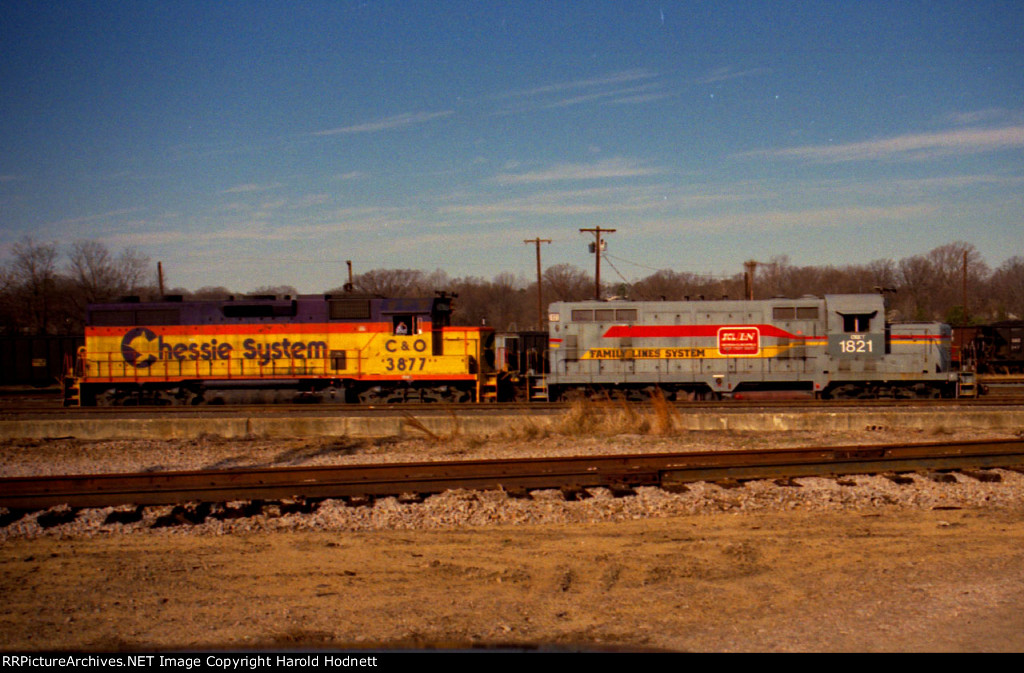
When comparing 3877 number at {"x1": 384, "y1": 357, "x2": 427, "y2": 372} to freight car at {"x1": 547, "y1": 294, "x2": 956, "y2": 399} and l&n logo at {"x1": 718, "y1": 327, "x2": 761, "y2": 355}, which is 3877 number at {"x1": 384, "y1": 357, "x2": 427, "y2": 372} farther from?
l&n logo at {"x1": 718, "y1": 327, "x2": 761, "y2": 355}

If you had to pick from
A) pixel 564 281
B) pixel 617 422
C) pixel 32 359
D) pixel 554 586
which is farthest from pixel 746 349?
pixel 564 281

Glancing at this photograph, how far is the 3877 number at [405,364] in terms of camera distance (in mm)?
21188

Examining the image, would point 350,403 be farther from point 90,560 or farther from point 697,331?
point 90,560

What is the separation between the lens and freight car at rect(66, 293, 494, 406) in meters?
21.2

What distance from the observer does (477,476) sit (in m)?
9.80

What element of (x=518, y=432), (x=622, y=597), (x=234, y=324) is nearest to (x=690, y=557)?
(x=622, y=597)

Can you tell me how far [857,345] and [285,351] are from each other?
55.8 ft

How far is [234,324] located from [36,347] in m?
14.6

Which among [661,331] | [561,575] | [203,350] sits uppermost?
[661,331]

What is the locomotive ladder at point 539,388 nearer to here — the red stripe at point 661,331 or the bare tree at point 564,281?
the red stripe at point 661,331

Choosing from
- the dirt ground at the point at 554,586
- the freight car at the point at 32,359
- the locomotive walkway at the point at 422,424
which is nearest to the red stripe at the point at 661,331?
the locomotive walkway at the point at 422,424

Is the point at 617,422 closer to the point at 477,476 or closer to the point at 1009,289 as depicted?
the point at 477,476

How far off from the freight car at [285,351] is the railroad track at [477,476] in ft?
35.0

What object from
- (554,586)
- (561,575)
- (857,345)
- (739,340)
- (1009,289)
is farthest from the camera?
(1009,289)
